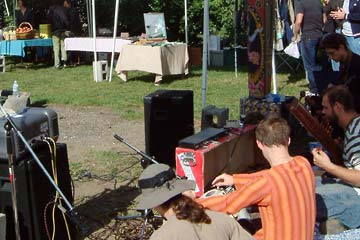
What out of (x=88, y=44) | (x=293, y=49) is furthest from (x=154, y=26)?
(x=293, y=49)

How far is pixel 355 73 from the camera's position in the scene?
4.65m

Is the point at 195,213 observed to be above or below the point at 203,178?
above

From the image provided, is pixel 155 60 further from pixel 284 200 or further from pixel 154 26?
pixel 284 200

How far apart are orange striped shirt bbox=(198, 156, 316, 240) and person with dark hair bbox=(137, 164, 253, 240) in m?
0.40

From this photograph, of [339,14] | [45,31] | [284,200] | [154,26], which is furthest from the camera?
[45,31]

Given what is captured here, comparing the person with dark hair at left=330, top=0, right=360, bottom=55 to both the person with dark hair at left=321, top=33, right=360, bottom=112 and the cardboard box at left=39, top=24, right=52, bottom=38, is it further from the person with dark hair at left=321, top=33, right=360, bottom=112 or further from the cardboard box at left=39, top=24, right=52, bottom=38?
the cardboard box at left=39, top=24, right=52, bottom=38

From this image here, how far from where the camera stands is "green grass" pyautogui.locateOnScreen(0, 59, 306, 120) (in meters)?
8.18

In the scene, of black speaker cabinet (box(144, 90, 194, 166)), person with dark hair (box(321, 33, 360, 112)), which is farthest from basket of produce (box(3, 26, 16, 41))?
person with dark hair (box(321, 33, 360, 112))

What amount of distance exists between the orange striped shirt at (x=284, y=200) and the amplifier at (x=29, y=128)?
1310 millimetres

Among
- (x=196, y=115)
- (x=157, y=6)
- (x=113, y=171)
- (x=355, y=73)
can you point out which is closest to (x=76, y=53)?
(x=157, y=6)

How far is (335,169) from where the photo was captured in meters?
3.02

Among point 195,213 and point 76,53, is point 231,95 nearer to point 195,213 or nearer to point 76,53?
point 76,53

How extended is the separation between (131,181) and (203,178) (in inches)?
56.3

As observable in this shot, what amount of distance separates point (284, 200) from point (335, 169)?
71 centimetres
